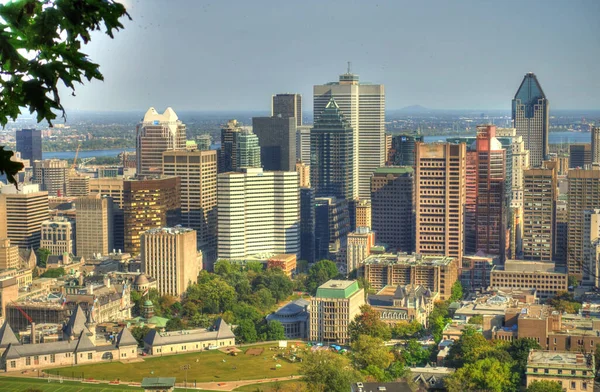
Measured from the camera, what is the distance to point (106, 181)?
4409 centimetres

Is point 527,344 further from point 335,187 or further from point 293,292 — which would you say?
point 335,187

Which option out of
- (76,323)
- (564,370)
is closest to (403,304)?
(76,323)

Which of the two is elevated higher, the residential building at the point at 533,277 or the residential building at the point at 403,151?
the residential building at the point at 403,151

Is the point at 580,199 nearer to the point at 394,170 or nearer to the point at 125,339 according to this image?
the point at 394,170

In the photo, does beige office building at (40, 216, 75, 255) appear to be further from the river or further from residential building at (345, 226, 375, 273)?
the river

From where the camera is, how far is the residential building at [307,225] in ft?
141

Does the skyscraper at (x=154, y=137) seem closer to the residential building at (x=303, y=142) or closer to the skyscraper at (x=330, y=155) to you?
the skyscraper at (x=330, y=155)

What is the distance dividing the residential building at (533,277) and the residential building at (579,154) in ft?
74.2

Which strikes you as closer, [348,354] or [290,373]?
[290,373]

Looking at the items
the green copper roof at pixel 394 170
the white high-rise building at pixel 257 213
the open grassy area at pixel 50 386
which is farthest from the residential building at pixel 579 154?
the open grassy area at pixel 50 386

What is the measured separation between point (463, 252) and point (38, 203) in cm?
1657

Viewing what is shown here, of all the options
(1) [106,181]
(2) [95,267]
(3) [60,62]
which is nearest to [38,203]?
(1) [106,181]

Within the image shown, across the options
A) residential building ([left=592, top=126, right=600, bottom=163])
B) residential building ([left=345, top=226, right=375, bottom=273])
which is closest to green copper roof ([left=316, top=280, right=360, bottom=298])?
residential building ([left=345, top=226, right=375, bottom=273])

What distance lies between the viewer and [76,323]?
26.7 meters
